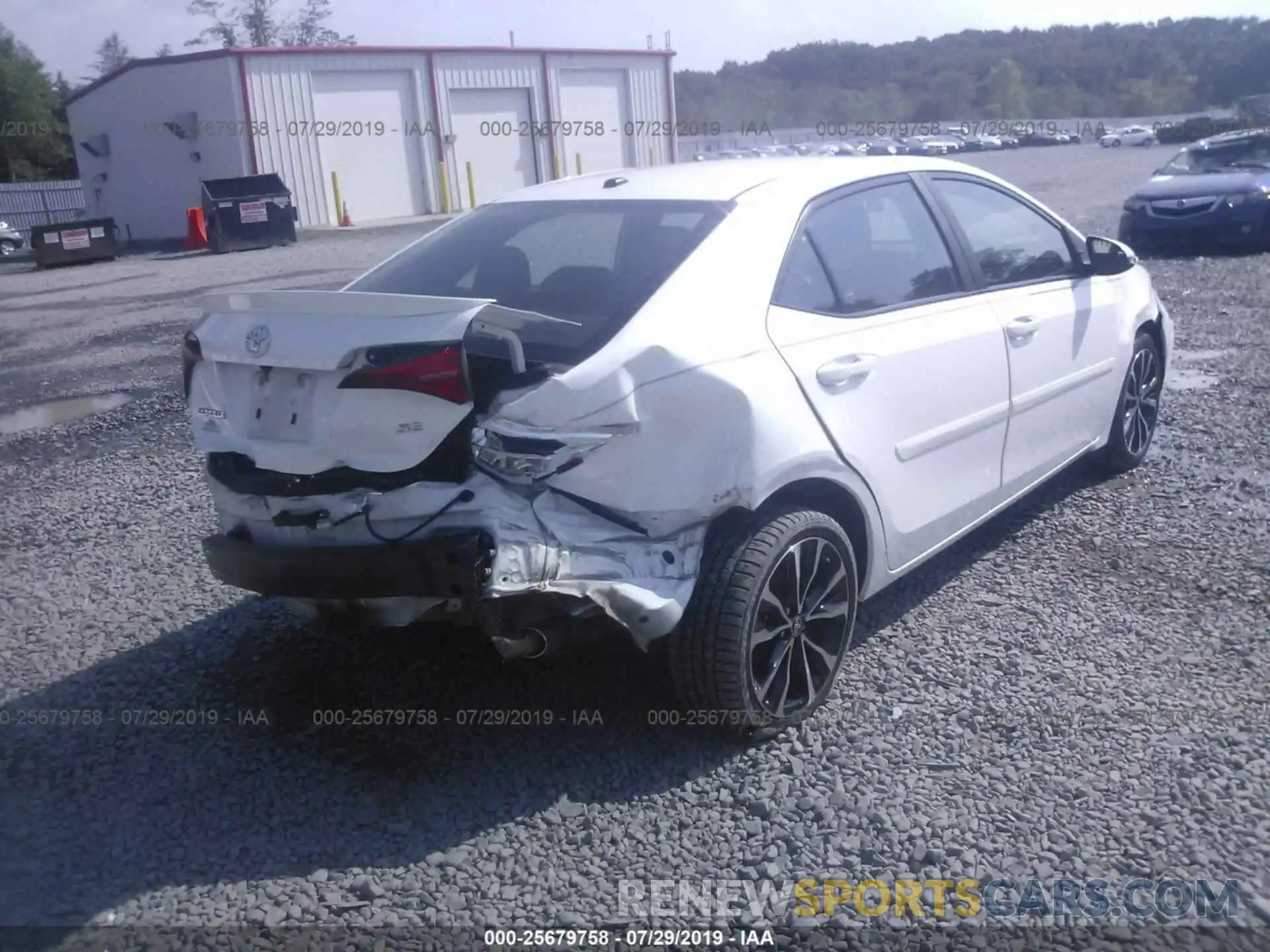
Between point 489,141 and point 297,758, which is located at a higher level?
point 489,141

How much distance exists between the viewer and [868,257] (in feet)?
13.3

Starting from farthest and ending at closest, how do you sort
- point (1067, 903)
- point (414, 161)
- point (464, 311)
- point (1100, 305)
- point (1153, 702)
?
point (414, 161) → point (1100, 305) → point (1153, 702) → point (464, 311) → point (1067, 903)

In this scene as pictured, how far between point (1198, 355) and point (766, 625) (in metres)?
6.45

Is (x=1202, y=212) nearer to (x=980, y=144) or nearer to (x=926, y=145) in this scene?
(x=926, y=145)

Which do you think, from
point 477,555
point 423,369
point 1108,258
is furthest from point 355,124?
point 477,555

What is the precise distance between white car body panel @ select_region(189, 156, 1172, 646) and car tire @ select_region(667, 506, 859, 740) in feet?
0.37

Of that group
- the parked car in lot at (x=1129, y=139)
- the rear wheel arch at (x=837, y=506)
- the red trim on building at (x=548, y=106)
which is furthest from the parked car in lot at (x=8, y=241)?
the parked car in lot at (x=1129, y=139)

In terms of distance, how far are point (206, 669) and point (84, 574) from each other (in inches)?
53.9

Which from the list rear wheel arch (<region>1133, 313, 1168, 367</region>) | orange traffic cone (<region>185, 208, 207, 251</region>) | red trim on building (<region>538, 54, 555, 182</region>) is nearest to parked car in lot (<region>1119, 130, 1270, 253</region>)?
rear wheel arch (<region>1133, 313, 1168, 367</region>)

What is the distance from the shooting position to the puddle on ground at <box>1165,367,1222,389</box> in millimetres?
7617

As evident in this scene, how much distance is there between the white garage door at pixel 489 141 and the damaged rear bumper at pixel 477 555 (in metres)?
30.3

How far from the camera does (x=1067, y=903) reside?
2.83 m

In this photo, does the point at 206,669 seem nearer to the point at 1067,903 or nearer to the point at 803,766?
the point at 803,766

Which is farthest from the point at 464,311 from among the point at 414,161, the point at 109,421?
the point at 414,161
